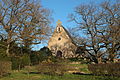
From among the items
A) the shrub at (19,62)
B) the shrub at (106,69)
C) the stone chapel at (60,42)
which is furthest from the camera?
the stone chapel at (60,42)

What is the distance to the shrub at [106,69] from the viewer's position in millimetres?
11328

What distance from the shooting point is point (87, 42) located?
24953 millimetres

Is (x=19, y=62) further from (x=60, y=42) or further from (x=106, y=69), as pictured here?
(x=60, y=42)

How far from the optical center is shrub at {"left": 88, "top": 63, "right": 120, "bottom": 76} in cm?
1133

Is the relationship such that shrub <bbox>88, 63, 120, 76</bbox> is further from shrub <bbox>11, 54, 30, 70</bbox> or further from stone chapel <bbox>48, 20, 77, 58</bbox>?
stone chapel <bbox>48, 20, 77, 58</bbox>

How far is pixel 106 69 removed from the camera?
11.9 m

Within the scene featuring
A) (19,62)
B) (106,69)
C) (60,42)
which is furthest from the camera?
(60,42)

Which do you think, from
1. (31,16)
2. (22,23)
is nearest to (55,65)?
(22,23)

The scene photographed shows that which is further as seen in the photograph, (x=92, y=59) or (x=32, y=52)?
(x=32, y=52)

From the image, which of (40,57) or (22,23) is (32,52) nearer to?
(40,57)

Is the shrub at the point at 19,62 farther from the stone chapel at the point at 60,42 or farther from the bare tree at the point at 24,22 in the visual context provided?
the stone chapel at the point at 60,42

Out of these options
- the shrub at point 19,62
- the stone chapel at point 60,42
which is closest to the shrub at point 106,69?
the shrub at point 19,62

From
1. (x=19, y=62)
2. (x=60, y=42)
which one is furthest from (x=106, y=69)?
(x=60, y=42)

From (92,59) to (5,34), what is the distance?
15560 millimetres
